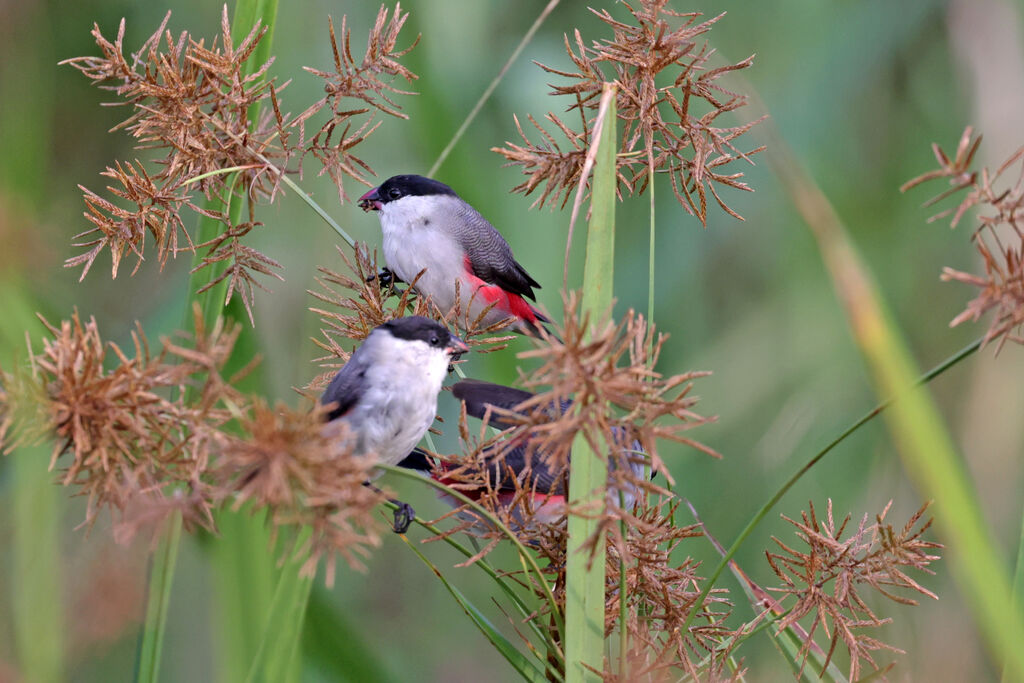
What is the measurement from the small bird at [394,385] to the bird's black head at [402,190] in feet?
3.13

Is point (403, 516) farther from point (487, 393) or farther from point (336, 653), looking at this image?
point (336, 653)

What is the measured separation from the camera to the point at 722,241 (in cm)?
331

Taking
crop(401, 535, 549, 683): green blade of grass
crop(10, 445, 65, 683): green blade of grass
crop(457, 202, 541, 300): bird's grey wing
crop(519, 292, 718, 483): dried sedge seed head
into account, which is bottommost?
crop(10, 445, 65, 683): green blade of grass

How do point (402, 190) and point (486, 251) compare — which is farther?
point (486, 251)

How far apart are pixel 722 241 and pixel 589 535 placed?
94.1 inches

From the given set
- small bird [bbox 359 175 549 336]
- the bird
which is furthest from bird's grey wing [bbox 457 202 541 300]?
the bird

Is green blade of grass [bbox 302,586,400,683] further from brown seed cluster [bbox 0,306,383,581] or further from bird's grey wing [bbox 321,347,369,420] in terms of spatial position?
brown seed cluster [bbox 0,306,383,581]

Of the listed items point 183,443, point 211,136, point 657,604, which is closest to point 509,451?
point 657,604

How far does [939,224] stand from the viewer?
3.17 meters

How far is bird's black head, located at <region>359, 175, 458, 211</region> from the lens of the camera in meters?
2.33

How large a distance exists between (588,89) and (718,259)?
217 cm

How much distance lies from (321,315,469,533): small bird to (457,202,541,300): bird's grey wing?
107 cm

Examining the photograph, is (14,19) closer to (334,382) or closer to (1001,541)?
(334,382)

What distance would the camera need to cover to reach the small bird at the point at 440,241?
2342mm
